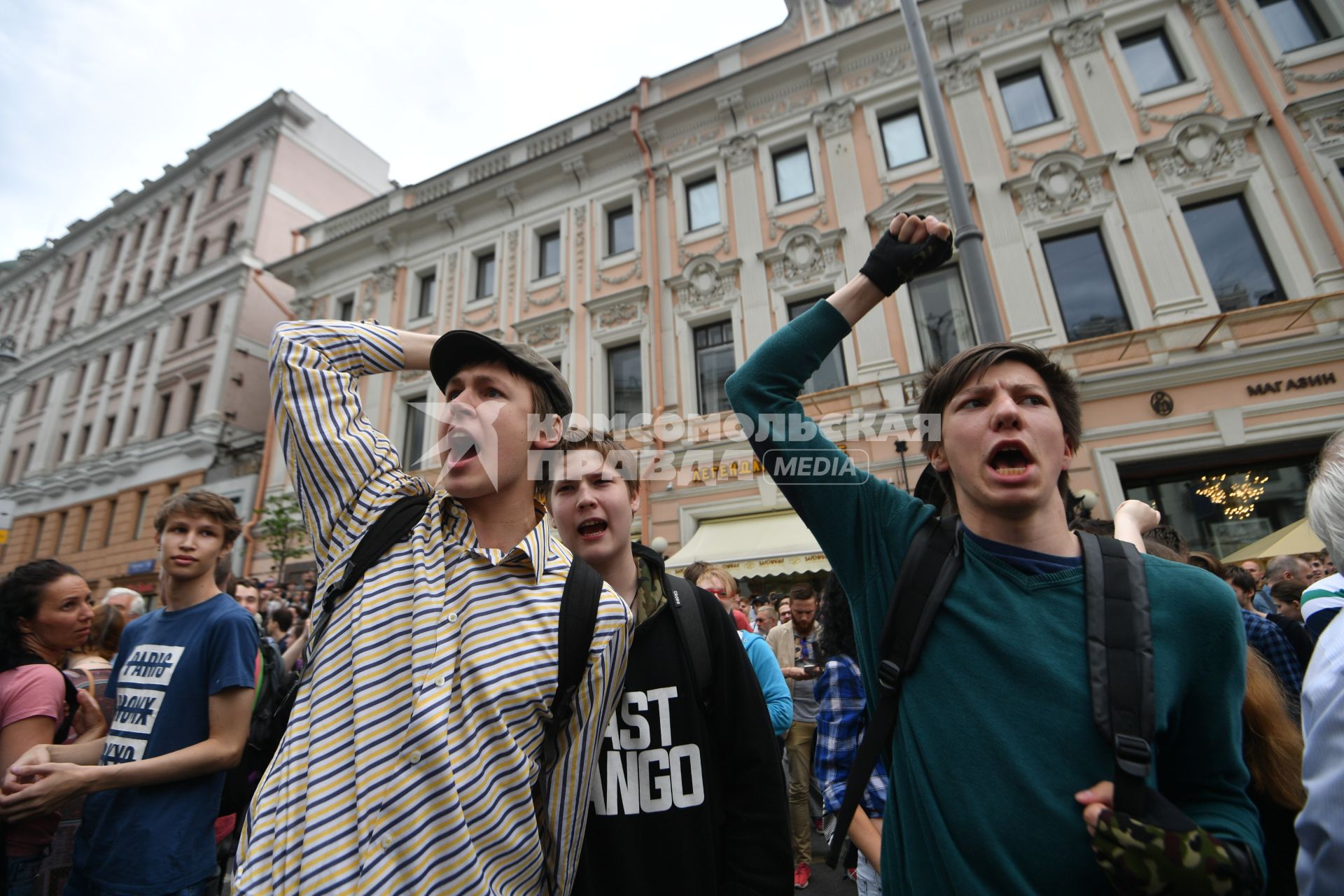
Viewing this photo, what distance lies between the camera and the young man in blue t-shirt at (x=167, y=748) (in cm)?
196

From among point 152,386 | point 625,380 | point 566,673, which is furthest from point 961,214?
point 152,386

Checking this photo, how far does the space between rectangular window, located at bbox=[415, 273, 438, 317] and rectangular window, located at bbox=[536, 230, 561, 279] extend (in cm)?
302

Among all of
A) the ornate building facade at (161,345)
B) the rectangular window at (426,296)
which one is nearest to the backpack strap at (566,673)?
the rectangular window at (426,296)

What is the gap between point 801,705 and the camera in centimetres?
502

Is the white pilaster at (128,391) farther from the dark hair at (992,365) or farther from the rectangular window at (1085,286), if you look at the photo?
the rectangular window at (1085,286)

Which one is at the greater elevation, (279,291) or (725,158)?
(279,291)

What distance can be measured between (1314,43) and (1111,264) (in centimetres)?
456

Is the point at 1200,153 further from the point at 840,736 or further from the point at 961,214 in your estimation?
the point at 840,736

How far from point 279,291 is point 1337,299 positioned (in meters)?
26.1

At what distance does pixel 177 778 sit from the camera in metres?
2.04

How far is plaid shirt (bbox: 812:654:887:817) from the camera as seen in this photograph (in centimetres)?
212

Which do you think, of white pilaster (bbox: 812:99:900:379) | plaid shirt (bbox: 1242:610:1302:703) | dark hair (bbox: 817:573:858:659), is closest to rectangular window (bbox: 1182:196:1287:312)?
white pilaster (bbox: 812:99:900:379)

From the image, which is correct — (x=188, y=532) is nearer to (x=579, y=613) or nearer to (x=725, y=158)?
(x=579, y=613)

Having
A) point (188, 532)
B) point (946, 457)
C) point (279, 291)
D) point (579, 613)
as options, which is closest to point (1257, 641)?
point (946, 457)
